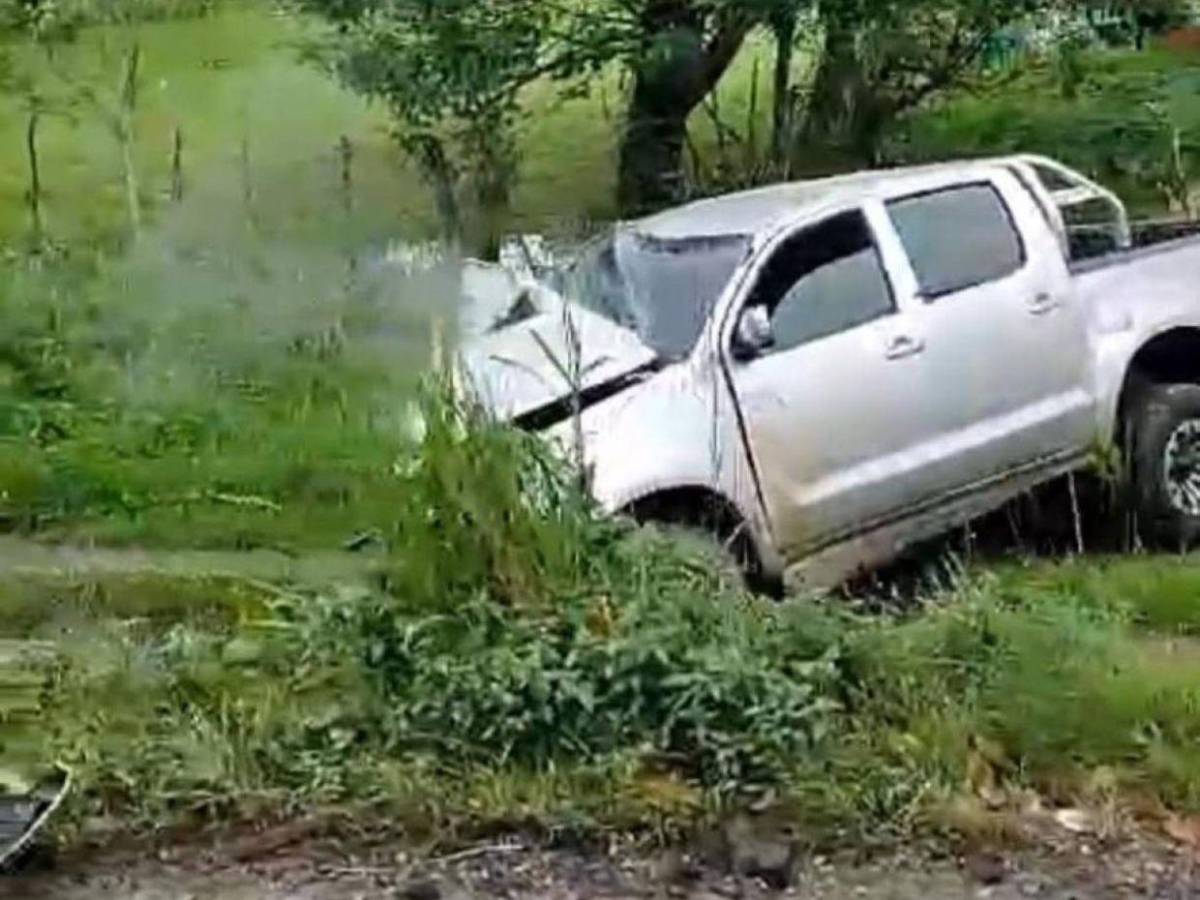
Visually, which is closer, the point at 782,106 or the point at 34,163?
the point at 782,106

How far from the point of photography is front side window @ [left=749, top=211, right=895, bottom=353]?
27.2ft

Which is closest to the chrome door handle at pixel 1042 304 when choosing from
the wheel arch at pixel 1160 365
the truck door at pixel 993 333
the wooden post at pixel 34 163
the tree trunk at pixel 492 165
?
the truck door at pixel 993 333

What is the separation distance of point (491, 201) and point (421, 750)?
8.36 meters

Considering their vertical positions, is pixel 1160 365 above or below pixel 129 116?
below

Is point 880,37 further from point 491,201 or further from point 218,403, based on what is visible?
point 218,403

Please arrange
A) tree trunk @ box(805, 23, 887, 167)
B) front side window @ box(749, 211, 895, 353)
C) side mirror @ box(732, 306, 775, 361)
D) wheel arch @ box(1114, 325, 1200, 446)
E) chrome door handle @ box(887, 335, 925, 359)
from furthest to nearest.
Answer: tree trunk @ box(805, 23, 887, 167) < wheel arch @ box(1114, 325, 1200, 446) < chrome door handle @ box(887, 335, 925, 359) < front side window @ box(749, 211, 895, 353) < side mirror @ box(732, 306, 775, 361)

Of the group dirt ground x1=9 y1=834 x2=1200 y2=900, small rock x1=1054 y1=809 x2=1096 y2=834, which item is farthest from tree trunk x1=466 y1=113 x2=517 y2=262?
dirt ground x1=9 y1=834 x2=1200 y2=900

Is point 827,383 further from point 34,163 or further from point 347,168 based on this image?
point 34,163

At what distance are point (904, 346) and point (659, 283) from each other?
3.09ft

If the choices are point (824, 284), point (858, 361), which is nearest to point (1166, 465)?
point (858, 361)

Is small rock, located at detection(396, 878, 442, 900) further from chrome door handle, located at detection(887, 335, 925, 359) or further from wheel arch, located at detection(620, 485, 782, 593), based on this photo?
chrome door handle, located at detection(887, 335, 925, 359)

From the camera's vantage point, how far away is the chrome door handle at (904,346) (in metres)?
8.49

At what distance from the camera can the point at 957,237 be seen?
29.6 ft

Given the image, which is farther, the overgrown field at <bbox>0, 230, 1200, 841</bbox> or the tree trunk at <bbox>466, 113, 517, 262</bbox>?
the tree trunk at <bbox>466, 113, 517, 262</bbox>
